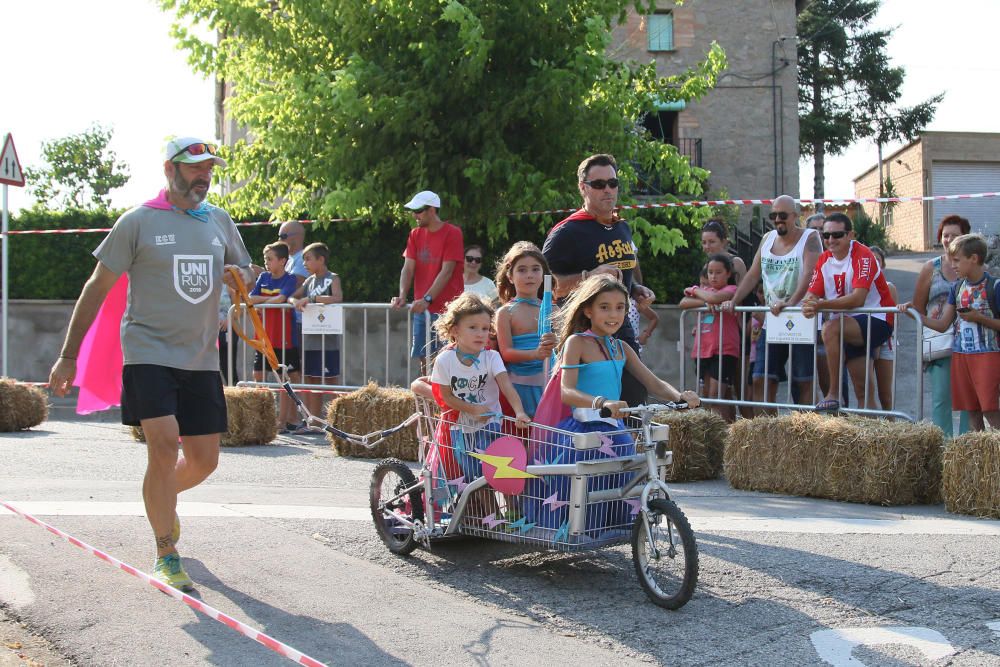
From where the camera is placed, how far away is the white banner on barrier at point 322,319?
11.8 metres

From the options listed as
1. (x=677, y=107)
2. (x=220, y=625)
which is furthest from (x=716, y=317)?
(x=677, y=107)

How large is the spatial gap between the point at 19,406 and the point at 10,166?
4.27 meters

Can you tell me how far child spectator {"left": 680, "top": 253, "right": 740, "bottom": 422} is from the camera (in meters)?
9.79

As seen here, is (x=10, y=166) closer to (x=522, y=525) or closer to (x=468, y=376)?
(x=468, y=376)

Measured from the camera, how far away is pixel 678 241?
1471cm

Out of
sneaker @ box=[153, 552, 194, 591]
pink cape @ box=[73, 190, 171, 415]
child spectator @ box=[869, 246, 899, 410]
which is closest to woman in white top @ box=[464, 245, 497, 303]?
child spectator @ box=[869, 246, 899, 410]

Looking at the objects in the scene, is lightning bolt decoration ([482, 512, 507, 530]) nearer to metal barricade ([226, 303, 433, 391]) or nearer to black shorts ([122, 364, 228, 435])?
black shorts ([122, 364, 228, 435])

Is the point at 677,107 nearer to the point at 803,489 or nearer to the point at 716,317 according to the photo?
the point at 716,317

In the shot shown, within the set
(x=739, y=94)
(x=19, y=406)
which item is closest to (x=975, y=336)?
(x=19, y=406)

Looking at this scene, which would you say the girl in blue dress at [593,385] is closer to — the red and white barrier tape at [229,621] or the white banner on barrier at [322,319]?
the red and white barrier tape at [229,621]

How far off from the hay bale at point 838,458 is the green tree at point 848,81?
35.2 meters

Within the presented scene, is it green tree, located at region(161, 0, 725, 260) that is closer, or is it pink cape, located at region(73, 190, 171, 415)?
pink cape, located at region(73, 190, 171, 415)

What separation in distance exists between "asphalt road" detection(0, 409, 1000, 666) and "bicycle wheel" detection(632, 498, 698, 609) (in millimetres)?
100

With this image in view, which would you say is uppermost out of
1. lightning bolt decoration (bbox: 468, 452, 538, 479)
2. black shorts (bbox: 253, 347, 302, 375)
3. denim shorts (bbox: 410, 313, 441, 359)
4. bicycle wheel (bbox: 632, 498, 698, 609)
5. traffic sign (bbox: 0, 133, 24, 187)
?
traffic sign (bbox: 0, 133, 24, 187)
